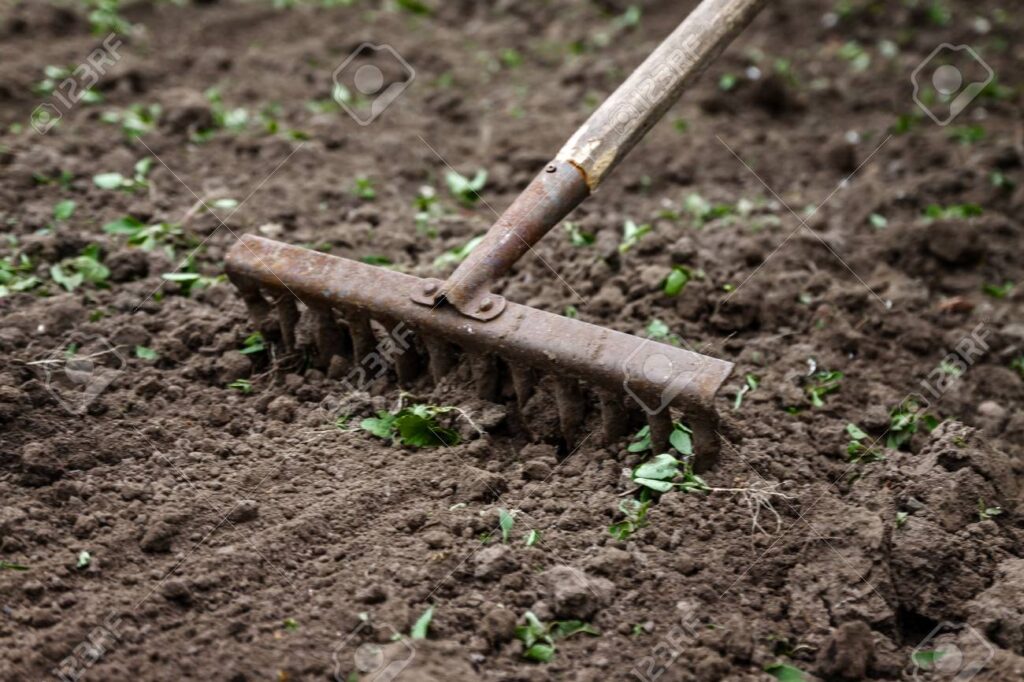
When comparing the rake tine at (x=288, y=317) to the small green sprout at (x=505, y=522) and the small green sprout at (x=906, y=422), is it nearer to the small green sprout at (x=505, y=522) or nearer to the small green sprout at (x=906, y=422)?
the small green sprout at (x=505, y=522)

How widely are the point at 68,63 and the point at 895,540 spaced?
14.0 feet

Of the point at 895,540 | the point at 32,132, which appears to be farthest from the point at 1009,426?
the point at 32,132

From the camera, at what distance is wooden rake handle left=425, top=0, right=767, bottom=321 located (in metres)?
3.04

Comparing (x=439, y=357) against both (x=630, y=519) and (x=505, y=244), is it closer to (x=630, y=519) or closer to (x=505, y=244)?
(x=505, y=244)

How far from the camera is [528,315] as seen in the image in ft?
9.86

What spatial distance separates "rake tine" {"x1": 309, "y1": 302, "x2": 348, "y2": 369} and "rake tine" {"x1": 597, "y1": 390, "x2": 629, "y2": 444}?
88cm

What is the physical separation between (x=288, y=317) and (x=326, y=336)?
13cm

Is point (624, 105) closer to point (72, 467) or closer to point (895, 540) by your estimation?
point (895, 540)

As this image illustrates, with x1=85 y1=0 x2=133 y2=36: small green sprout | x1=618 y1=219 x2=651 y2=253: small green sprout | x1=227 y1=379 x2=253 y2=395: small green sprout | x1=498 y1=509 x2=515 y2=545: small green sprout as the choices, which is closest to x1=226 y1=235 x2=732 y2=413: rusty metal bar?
x1=227 y1=379 x2=253 y2=395: small green sprout

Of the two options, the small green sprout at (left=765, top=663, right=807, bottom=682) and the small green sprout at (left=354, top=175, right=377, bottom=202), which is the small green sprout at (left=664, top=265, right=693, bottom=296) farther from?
the small green sprout at (left=765, top=663, right=807, bottom=682)

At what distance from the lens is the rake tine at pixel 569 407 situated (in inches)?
118

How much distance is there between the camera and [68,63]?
498cm

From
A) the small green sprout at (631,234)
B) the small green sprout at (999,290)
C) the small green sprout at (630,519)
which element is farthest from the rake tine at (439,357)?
the small green sprout at (999,290)

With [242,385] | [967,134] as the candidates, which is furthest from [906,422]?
[967,134]
